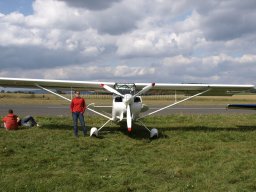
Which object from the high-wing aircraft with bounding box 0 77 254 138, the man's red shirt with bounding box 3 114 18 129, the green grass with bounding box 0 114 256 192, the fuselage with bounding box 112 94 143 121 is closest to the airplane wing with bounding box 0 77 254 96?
the high-wing aircraft with bounding box 0 77 254 138

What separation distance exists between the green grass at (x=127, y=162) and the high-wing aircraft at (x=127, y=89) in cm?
78

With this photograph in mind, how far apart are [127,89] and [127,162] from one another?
16.8 feet

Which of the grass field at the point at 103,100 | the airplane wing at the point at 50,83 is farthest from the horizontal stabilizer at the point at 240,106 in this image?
the grass field at the point at 103,100

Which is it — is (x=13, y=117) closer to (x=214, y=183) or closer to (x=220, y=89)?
(x=220, y=89)

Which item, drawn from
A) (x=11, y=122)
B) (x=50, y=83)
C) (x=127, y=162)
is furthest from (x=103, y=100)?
(x=127, y=162)

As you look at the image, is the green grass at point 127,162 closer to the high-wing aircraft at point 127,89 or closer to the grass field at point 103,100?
the high-wing aircraft at point 127,89

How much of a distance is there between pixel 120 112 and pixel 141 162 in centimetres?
435

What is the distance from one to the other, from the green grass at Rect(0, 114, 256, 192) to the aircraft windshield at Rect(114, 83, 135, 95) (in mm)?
1539

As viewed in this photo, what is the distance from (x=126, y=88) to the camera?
42.6ft

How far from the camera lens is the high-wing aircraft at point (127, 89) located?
12.2 meters

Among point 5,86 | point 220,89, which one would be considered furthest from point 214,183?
point 5,86

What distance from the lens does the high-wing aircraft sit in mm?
12191

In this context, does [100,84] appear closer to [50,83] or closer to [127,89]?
[127,89]

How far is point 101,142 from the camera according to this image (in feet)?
35.9
